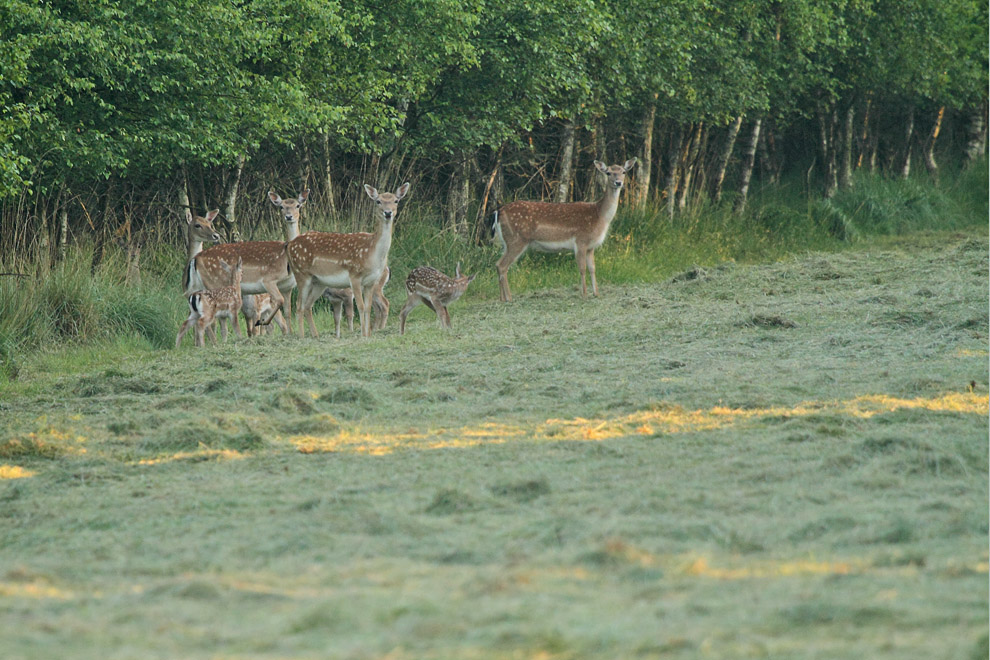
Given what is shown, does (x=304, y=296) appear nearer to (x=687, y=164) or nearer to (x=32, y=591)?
(x=32, y=591)

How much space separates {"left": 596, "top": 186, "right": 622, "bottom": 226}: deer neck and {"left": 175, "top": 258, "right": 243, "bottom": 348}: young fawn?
5430mm

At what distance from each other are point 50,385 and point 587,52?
35.6ft

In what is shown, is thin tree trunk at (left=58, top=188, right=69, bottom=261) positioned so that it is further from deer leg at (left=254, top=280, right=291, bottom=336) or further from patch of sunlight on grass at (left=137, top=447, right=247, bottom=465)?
patch of sunlight on grass at (left=137, top=447, right=247, bottom=465)

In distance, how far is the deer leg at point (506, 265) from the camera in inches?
640

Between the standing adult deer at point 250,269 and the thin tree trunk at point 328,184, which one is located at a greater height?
the thin tree trunk at point 328,184

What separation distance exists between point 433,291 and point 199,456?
7017 mm

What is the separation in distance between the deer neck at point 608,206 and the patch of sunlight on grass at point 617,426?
31.9 feet

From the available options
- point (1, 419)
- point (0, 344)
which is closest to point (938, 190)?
point (0, 344)

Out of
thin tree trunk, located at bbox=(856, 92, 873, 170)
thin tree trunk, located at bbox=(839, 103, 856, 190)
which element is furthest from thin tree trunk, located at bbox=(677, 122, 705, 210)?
thin tree trunk, located at bbox=(856, 92, 873, 170)

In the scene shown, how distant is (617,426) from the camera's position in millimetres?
6863

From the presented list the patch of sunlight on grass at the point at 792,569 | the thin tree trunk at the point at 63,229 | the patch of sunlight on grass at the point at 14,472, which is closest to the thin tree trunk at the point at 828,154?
the thin tree trunk at the point at 63,229

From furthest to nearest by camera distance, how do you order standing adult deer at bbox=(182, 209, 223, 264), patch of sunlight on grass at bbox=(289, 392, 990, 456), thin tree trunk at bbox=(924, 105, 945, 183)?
thin tree trunk at bbox=(924, 105, 945, 183) → standing adult deer at bbox=(182, 209, 223, 264) → patch of sunlight on grass at bbox=(289, 392, 990, 456)

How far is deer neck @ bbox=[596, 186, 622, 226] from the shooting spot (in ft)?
55.2

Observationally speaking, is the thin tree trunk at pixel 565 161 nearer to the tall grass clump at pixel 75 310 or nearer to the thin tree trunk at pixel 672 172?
the thin tree trunk at pixel 672 172
